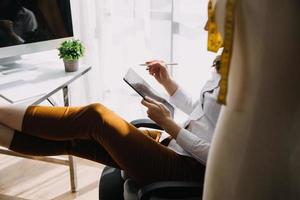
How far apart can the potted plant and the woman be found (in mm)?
428

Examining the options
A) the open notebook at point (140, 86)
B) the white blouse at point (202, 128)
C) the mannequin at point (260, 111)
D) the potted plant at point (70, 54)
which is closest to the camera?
the mannequin at point (260, 111)

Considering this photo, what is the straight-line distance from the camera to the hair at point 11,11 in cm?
151

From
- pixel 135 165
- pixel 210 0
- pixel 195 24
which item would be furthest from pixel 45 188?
pixel 210 0

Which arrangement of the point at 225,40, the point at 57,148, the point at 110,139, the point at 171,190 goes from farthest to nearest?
the point at 57,148 < the point at 110,139 < the point at 171,190 < the point at 225,40

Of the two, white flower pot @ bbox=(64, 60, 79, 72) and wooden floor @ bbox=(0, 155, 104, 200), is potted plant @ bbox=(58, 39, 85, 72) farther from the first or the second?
wooden floor @ bbox=(0, 155, 104, 200)

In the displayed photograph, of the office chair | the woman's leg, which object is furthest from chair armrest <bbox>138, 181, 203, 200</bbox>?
the woman's leg

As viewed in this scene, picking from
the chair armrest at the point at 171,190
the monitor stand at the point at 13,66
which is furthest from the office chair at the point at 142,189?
the monitor stand at the point at 13,66

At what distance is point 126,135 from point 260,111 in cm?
62

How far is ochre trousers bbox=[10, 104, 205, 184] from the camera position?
119cm

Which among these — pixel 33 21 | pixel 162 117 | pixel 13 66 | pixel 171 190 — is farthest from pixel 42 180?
pixel 171 190

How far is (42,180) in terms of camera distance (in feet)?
6.50

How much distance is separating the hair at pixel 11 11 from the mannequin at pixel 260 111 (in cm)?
115

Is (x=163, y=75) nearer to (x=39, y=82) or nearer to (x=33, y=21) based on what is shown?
(x=39, y=82)

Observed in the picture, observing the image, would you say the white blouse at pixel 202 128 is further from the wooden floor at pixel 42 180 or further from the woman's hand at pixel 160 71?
the wooden floor at pixel 42 180
